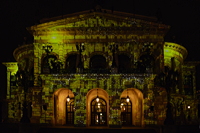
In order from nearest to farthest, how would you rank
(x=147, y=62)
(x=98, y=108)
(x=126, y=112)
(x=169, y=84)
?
(x=169, y=84) < (x=147, y=62) < (x=98, y=108) < (x=126, y=112)

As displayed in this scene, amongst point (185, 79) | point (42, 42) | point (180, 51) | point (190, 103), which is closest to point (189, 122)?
point (190, 103)

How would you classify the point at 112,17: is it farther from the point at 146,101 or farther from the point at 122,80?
the point at 146,101

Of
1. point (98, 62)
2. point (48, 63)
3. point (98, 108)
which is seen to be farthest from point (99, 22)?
point (98, 108)

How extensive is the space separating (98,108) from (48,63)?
26.4 feet

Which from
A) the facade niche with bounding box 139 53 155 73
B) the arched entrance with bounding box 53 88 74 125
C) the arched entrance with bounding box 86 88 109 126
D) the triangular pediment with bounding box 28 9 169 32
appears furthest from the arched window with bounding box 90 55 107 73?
the facade niche with bounding box 139 53 155 73

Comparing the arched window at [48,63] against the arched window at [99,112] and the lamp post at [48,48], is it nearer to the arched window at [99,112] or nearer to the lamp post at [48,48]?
the lamp post at [48,48]

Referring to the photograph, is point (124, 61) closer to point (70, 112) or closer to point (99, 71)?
point (99, 71)

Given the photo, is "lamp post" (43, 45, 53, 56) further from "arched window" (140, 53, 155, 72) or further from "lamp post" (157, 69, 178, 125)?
"lamp post" (157, 69, 178, 125)

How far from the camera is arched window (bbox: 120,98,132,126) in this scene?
43594 millimetres

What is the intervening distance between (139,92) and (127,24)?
27.5ft

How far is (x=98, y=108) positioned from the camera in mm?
43469

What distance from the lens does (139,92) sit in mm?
42719

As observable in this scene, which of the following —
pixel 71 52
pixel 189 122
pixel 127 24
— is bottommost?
pixel 189 122

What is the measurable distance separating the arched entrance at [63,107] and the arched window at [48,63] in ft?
9.72
